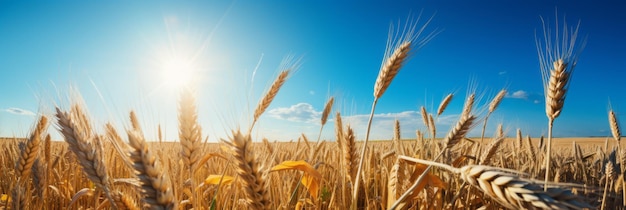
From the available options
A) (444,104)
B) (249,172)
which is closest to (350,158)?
(249,172)

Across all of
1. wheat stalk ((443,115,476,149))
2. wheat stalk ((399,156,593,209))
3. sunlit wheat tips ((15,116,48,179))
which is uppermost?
wheat stalk ((443,115,476,149))

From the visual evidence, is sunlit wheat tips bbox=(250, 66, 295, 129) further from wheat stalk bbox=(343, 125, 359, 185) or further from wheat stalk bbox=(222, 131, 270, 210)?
wheat stalk bbox=(222, 131, 270, 210)

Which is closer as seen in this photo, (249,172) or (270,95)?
(249,172)

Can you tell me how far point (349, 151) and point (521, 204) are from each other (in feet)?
2.98

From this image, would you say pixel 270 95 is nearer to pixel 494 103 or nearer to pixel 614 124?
pixel 494 103

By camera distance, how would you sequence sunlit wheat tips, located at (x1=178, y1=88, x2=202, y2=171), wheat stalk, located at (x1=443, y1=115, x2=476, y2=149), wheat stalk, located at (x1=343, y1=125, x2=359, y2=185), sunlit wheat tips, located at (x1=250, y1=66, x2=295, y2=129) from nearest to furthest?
1. sunlit wheat tips, located at (x1=178, y1=88, x2=202, y2=171)
2. wheat stalk, located at (x1=343, y1=125, x2=359, y2=185)
3. wheat stalk, located at (x1=443, y1=115, x2=476, y2=149)
4. sunlit wheat tips, located at (x1=250, y1=66, x2=295, y2=129)

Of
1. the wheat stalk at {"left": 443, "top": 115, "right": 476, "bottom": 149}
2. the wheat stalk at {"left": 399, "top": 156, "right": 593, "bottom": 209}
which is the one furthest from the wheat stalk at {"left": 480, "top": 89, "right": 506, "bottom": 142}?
the wheat stalk at {"left": 399, "top": 156, "right": 593, "bottom": 209}

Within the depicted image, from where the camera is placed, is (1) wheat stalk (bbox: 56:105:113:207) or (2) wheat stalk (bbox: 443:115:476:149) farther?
(2) wheat stalk (bbox: 443:115:476:149)

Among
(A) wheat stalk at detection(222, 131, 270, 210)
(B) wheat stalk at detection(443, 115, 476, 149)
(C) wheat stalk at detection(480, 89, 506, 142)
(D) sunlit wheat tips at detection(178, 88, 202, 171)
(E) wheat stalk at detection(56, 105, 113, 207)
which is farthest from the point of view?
(C) wheat stalk at detection(480, 89, 506, 142)

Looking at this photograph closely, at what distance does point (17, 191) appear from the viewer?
159 centimetres

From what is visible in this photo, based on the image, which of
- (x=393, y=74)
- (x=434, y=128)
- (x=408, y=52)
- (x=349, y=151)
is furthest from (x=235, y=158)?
(x=434, y=128)

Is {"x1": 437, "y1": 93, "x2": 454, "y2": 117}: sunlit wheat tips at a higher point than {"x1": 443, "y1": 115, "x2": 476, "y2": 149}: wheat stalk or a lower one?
higher

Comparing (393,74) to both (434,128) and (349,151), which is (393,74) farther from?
(434,128)

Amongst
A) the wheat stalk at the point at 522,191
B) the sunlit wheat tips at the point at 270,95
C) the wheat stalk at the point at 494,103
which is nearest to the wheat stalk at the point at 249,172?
the wheat stalk at the point at 522,191
